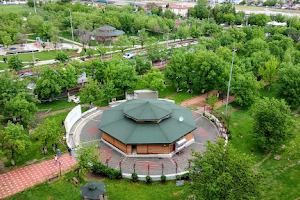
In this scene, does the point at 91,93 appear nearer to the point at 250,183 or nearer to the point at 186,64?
the point at 186,64

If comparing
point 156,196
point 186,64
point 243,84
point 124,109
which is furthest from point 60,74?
point 243,84

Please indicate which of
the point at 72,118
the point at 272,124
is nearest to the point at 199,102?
the point at 272,124

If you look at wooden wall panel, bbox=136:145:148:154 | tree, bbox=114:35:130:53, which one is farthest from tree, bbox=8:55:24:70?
wooden wall panel, bbox=136:145:148:154

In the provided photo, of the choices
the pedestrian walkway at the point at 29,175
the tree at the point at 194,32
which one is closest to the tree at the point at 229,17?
the tree at the point at 194,32

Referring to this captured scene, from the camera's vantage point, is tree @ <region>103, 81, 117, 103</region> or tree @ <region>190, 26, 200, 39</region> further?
tree @ <region>190, 26, 200, 39</region>

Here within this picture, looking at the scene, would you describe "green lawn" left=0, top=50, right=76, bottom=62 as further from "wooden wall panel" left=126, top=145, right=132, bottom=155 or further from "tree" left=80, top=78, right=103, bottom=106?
"wooden wall panel" left=126, top=145, right=132, bottom=155

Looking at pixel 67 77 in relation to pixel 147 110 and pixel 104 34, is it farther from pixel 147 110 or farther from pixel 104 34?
pixel 104 34
